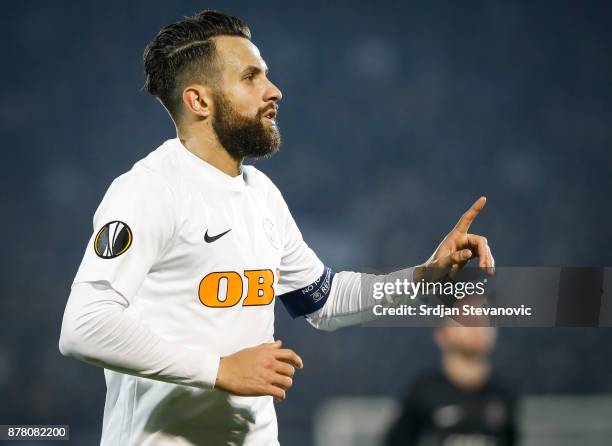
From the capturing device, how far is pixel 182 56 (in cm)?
192

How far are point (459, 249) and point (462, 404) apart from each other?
2.55 feet

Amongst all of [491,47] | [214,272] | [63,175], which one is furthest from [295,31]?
[214,272]

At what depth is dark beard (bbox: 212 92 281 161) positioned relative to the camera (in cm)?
186

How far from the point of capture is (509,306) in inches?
119

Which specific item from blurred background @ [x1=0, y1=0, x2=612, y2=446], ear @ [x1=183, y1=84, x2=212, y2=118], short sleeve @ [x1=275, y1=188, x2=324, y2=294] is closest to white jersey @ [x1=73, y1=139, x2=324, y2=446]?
ear @ [x1=183, y1=84, x2=212, y2=118]

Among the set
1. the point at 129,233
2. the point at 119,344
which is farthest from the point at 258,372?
the point at 129,233

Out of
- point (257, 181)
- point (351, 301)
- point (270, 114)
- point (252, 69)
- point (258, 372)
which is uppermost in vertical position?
point (252, 69)

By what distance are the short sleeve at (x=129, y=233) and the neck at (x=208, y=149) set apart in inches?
9.4

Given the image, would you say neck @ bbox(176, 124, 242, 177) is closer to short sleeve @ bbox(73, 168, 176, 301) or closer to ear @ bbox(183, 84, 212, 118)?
ear @ bbox(183, 84, 212, 118)

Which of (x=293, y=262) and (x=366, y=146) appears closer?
(x=293, y=262)

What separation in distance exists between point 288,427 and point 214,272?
3.43m

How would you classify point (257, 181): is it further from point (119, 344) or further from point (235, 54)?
point (119, 344)

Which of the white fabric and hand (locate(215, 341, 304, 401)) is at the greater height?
the white fabric

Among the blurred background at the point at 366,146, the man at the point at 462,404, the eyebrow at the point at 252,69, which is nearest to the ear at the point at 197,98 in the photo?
the eyebrow at the point at 252,69
